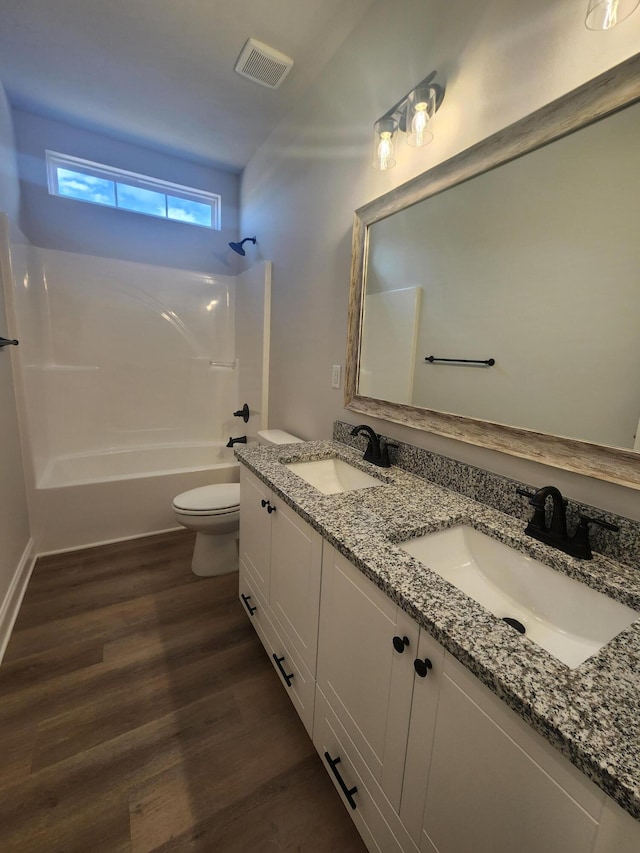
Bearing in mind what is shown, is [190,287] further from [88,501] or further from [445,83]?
[445,83]

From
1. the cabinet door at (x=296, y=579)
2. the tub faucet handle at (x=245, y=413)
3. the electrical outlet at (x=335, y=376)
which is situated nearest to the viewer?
the cabinet door at (x=296, y=579)

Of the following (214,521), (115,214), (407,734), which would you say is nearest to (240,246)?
(115,214)

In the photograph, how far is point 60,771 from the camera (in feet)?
3.68

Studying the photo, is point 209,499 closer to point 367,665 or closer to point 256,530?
point 256,530

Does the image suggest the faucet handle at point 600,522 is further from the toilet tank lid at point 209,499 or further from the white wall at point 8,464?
the white wall at point 8,464

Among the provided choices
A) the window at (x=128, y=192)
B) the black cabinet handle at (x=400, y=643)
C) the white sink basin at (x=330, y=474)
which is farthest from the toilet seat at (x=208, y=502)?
the window at (x=128, y=192)

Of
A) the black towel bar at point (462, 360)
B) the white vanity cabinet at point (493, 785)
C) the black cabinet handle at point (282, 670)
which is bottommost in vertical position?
the black cabinet handle at point (282, 670)

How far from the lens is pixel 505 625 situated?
63 centimetres

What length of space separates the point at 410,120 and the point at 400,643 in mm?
1590

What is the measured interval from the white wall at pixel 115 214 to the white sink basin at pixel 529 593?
3.02m

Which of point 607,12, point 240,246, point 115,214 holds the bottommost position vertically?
point 607,12

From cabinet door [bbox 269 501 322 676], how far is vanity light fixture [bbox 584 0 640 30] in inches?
54.2

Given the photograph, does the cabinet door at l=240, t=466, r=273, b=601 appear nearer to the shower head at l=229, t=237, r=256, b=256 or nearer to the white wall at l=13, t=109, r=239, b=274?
the shower head at l=229, t=237, r=256, b=256

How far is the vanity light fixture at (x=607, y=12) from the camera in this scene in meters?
0.76
